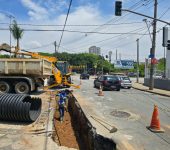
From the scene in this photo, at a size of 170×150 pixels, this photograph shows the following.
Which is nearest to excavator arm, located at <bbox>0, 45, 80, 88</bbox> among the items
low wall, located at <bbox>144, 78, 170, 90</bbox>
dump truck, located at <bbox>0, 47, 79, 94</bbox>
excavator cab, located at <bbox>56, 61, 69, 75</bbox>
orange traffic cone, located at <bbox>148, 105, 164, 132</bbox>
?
excavator cab, located at <bbox>56, 61, 69, 75</bbox>

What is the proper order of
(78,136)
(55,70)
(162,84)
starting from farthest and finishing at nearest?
(162,84)
(55,70)
(78,136)

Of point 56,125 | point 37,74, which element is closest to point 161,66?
point 37,74

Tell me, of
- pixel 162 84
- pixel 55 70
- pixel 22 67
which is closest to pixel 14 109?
pixel 22 67

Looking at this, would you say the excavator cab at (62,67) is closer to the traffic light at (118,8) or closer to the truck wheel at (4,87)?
the truck wheel at (4,87)

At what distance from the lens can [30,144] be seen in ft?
34.2

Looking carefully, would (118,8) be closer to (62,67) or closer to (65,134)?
(65,134)

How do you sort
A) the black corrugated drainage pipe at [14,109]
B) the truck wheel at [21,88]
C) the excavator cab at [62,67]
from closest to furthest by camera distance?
the black corrugated drainage pipe at [14,109], the truck wheel at [21,88], the excavator cab at [62,67]

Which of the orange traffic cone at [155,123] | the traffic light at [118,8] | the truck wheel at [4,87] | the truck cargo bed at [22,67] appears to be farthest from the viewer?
the truck wheel at [4,87]

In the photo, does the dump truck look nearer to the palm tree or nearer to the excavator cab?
the excavator cab

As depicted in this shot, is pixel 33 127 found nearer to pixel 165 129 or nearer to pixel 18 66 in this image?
pixel 165 129

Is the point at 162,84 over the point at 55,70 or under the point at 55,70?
under

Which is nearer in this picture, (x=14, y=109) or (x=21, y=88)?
(x=14, y=109)

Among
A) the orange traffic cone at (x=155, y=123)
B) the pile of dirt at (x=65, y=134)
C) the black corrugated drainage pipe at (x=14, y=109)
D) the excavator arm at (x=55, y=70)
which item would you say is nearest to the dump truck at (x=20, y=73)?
the excavator arm at (x=55, y=70)

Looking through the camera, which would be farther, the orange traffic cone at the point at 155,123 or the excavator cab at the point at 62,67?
the excavator cab at the point at 62,67
